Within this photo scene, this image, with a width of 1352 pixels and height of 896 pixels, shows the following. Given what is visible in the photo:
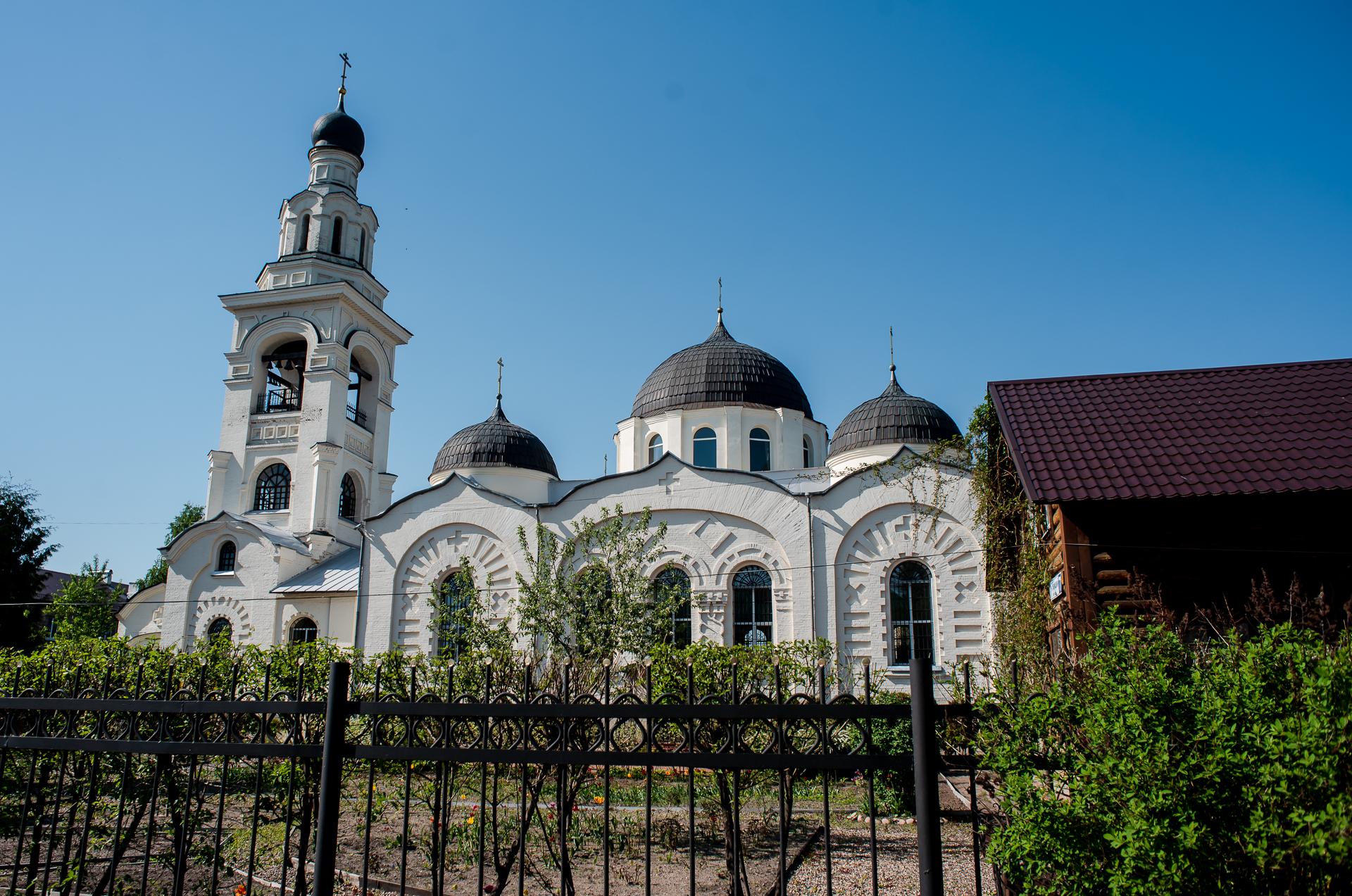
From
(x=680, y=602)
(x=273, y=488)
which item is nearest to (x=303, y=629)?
(x=273, y=488)

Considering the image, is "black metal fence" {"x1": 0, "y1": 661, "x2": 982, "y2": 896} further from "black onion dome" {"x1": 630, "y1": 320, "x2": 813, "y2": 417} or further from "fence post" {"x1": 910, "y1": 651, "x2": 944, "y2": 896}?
"black onion dome" {"x1": 630, "y1": 320, "x2": 813, "y2": 417}

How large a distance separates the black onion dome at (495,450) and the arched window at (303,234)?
787 centimetres

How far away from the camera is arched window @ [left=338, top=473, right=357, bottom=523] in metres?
28.8

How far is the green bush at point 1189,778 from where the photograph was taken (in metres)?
3.24

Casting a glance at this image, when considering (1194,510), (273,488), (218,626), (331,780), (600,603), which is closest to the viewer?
(331,780)

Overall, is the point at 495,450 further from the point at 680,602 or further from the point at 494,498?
the point at 680,602

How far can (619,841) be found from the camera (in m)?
9.45

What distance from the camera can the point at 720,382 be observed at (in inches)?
1085

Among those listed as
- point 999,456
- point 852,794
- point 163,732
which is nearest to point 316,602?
point 852,794

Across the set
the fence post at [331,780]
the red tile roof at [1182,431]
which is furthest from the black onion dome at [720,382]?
the fence post at [331,780]

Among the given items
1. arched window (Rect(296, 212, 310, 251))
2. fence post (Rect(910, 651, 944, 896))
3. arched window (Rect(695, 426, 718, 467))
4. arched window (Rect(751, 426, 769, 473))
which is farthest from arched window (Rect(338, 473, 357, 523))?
fence post (Rect(910, 651, 944, 896))

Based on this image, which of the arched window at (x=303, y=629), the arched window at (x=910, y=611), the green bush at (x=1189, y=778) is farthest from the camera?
the arched window at (x=303, y=629)

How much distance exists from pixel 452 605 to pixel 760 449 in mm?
9991

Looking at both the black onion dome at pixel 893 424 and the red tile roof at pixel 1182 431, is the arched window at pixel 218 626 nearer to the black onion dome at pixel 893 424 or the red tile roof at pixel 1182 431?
the black onion dome at pixel 893 424
